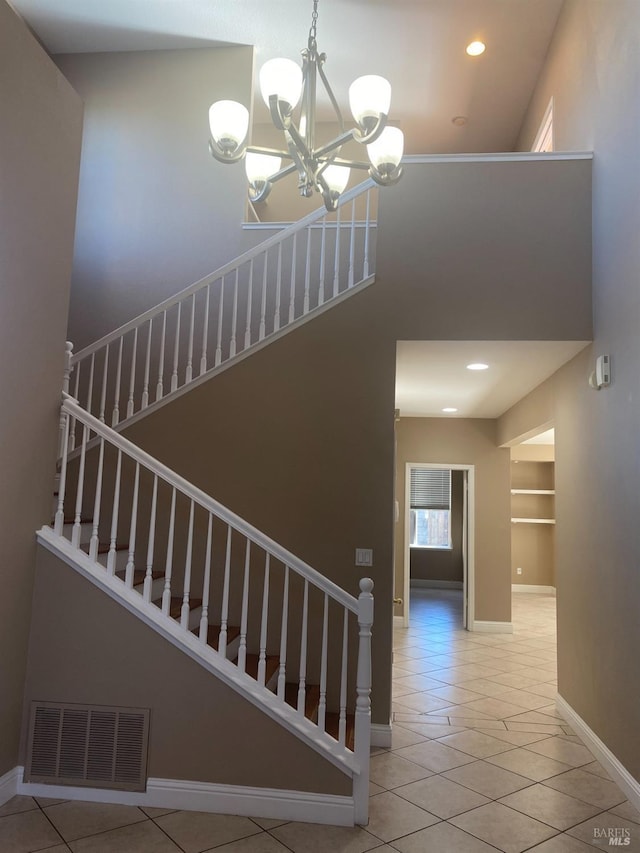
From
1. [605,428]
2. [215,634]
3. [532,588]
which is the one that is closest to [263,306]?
[215,634]

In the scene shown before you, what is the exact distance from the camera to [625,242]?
142 inches

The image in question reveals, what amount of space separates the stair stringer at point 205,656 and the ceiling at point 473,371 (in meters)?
2.45

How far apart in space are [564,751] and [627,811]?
2.77ft

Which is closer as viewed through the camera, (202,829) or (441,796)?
(202,829)

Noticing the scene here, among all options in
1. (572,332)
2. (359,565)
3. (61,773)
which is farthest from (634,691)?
(61,773)

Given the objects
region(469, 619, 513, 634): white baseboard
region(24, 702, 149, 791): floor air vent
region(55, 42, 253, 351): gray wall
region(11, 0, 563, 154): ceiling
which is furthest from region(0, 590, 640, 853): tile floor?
region(11, 0, 563, 154): ceiling

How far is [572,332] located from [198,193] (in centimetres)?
350

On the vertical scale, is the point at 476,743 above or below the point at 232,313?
below

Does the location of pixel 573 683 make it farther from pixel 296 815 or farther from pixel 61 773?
pixel 61 773

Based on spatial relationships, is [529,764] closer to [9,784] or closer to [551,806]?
[551,806]

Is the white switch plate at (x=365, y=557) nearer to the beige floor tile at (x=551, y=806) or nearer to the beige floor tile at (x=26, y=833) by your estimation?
the beige floor tile at (x=551, y=806)

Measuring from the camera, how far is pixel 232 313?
4887mm

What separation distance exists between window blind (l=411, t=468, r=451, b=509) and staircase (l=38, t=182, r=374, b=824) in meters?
7.57

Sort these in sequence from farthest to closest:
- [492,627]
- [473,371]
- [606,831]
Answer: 1. [492,627]
2. [473,371]
3. [606,831]
